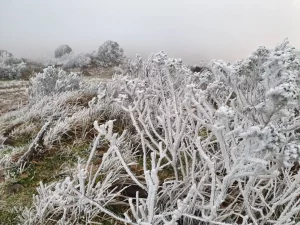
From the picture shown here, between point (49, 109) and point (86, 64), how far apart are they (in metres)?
Result: 15.9

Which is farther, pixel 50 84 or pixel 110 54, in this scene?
pixel 110 54

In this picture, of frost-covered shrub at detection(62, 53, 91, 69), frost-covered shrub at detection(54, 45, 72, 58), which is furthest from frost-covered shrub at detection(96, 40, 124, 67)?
frost-covered shrub at detection(54, 45, 72, 58)

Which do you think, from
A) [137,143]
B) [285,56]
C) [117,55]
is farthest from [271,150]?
[117,55]

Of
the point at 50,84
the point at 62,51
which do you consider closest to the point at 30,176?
the point at 50,84

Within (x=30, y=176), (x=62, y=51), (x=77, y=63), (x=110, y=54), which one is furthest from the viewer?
(x=62, y=51)

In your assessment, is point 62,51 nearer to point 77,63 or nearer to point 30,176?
point 77,63

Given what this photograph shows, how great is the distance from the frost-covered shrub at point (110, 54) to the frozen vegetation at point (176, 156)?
56.0 feet

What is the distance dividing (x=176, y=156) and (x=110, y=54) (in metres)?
21.0

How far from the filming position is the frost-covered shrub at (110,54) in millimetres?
22453

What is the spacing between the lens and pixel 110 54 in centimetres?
2327

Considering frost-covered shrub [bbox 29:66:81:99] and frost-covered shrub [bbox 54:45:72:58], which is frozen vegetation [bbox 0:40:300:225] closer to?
frost-covered shrub [bbox 29:66:81:99]

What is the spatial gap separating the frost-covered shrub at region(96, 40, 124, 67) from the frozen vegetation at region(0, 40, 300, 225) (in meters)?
17.1

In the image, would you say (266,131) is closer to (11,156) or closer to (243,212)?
(243,212)

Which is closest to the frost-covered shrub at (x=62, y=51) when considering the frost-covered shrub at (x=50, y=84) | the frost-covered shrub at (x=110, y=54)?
the frost-covered shrub at (x=110, y=54)
